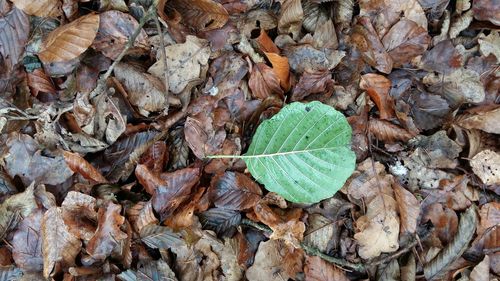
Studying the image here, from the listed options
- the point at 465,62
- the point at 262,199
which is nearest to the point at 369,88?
the point at 465,62

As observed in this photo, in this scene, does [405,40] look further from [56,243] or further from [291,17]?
[56,243]

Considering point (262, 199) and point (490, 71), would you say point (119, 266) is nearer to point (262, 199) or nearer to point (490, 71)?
point (262, 199)

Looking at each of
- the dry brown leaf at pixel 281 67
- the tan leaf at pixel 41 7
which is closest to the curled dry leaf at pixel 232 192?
the dry brown leaf at pixel 281 67

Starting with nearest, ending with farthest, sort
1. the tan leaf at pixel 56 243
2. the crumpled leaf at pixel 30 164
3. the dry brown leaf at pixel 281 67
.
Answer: the tan leaf at pixel 56 243, the crumpled leaf at pixel 30 164, the dry brown leaf at pixel 281 67

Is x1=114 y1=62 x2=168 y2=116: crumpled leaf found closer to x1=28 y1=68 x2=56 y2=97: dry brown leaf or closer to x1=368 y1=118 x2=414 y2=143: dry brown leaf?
x1=28 y1=68 x2=56 y2=97: dry brown leaf

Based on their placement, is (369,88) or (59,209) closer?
(59,209)

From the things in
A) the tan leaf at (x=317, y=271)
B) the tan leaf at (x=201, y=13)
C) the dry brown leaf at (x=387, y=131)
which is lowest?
the tan leaf at (x=317, y=271)

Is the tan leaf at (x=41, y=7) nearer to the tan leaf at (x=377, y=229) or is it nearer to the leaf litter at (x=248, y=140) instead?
the leaf litter at (x=248, y=140)
